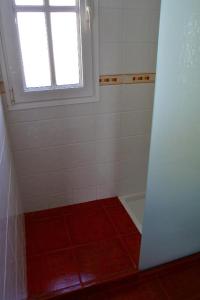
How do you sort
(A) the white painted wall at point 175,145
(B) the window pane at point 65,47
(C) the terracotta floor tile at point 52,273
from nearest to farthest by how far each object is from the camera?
(A) the white painted wall at point 175,145 → (C) the terracotta floor tile at point 52,273 → (B) the window pane at point 65,47

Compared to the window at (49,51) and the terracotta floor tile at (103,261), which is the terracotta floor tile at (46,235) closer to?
the terracotta floor tile at (103,261)

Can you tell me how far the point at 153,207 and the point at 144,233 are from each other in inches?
6.7

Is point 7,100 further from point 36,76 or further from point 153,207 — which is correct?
point 153,207

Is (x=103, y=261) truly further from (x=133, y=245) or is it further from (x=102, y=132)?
(x=102, y=132)

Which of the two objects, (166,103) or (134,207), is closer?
(166,103)

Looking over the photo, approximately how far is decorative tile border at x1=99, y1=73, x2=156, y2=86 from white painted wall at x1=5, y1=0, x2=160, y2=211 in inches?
1.3

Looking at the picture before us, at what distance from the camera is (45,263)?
1.43 meters

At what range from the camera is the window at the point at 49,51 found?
4.43ft

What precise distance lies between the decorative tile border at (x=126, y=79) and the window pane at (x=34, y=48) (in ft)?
1.20

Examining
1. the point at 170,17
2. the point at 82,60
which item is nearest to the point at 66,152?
the point at 82,60

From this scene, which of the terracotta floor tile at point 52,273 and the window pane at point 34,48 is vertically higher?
the window pane at point 34,48

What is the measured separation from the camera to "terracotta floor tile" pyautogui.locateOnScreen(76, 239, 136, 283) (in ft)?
4.43

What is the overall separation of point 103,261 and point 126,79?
1.17 m

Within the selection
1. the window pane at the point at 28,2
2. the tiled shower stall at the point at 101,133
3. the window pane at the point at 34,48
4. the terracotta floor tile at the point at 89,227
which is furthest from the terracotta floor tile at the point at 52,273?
the window pane at the point at 28,2
